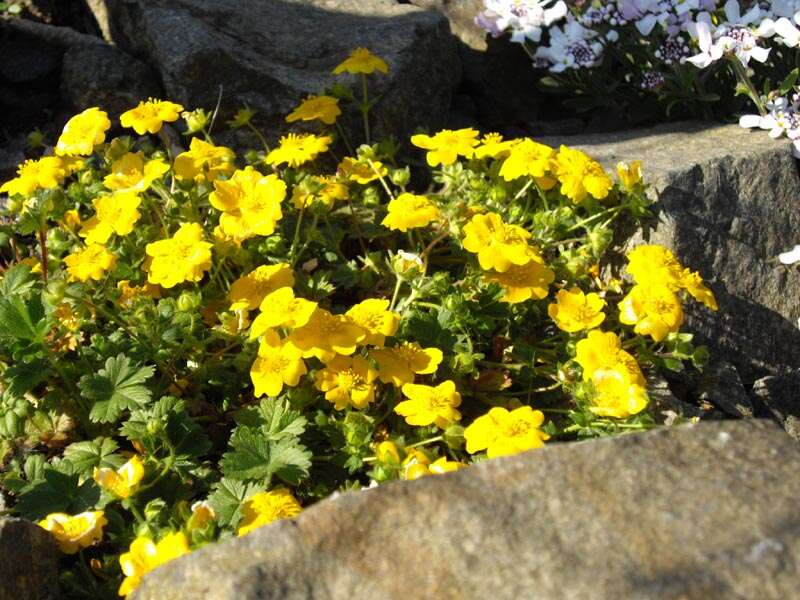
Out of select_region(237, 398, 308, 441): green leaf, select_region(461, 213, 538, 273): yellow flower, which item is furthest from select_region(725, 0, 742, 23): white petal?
select_region(237, 398, 308, 441): green leaf

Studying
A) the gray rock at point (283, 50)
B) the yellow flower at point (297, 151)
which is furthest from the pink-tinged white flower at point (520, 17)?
the yellow flower at point (297, 151)

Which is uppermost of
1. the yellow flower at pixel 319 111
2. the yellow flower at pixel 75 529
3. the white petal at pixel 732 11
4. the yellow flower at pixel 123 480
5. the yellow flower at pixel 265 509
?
the white petal at pixel 732 11

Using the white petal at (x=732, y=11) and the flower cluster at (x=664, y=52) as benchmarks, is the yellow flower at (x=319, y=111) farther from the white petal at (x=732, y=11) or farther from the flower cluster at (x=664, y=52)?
the white petal at (x=732, y=11)

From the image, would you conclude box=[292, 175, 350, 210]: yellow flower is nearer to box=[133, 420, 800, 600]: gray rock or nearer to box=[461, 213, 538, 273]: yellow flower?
box=[461, 213, 538, 273]: yellow flower

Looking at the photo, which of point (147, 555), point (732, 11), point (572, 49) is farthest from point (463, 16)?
point (147, 555)

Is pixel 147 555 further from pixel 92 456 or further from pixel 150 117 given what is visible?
pixel 150 117

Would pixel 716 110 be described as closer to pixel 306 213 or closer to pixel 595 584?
pixel 306 213
